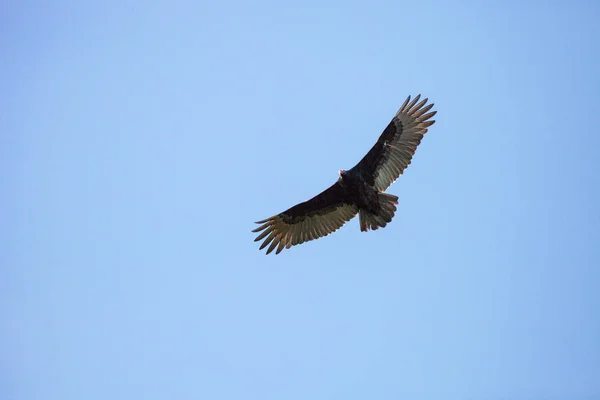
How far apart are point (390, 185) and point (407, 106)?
6.27ft

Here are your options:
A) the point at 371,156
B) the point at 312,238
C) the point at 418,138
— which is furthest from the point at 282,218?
the point at 418,138

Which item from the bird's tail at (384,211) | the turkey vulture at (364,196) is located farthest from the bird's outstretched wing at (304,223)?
the bird's tail at (384,211)

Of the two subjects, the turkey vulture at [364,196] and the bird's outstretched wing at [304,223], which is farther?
the bird's outstretched wing at [304,223]

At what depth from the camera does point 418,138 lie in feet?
57.6

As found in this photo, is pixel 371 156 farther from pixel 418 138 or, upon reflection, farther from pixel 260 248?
pixel 260 248

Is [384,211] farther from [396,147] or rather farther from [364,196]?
[396,147]

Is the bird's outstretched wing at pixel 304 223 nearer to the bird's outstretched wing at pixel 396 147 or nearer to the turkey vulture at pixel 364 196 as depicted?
the turkey vulture at pixel 364 196

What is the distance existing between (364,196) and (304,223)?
179 cm

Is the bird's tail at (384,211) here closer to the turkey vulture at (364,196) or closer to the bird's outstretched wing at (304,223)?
the turkey vulture at (364,196)

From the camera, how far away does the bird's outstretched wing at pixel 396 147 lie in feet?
57.3

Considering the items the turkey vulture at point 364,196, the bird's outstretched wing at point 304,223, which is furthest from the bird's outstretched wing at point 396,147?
the bird's outstretched wing at point 304,223

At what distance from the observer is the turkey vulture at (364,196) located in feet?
56.1

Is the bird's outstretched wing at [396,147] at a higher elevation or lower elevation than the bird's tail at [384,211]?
higher

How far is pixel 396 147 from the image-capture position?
57.7ft
